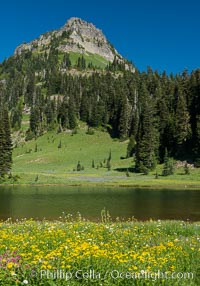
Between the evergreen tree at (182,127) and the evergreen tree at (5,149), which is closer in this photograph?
the evergreen tree at (5,149)

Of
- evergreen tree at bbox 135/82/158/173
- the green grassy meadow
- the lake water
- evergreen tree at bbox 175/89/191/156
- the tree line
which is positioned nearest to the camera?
the lake water

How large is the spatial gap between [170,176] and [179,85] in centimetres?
5090

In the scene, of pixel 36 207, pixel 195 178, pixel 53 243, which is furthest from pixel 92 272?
pixel 195 178

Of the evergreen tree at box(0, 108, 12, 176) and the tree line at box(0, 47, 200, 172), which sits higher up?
the tree line at box(0, 47, 200, 172)

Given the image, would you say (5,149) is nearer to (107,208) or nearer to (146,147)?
(146,147)

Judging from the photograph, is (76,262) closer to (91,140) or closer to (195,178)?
(195,178)

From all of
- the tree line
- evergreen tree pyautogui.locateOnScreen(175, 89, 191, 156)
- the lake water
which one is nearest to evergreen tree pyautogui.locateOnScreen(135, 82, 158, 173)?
the tree line

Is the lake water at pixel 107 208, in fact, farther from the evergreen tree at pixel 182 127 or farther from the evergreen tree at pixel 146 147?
the evergreen tree at pixel 182 127

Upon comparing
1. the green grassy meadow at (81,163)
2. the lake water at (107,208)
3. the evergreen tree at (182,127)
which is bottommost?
the lake water at (107,208)

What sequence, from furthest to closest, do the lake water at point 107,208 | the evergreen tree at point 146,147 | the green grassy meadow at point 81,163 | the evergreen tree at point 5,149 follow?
the evergreen tree at point 146,147
the evergreen tree at point 5,149
the green grassy meadow at point 81,163
the lake water at point 107,208

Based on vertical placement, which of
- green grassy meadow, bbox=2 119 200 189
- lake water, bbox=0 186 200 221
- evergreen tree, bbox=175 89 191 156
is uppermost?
evergreen tree, bbox=175 89 191 156

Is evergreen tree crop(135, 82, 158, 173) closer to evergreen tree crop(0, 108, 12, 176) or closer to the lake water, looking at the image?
evergreen tree crop(0, 108, 12, 176)

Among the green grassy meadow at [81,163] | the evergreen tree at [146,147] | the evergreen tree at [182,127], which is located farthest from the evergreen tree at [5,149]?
the evergreen tree at [182,127]

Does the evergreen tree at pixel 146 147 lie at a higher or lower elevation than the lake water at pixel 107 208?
higher
